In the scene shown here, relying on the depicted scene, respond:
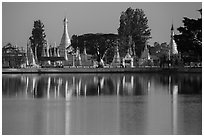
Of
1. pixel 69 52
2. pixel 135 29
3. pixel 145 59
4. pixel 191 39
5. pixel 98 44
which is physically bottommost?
pixel 145 59

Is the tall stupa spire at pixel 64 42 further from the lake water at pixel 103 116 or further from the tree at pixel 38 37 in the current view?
the lake water at pixel 103 116

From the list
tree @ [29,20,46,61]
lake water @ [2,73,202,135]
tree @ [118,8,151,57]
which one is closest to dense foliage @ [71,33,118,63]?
tree @ [118,8,151,57]

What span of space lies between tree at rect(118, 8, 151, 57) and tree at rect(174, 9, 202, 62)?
33.7ft

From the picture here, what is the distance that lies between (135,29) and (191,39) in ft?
38.0

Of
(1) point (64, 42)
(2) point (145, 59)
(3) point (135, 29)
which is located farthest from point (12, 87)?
(1) point (64, 42)

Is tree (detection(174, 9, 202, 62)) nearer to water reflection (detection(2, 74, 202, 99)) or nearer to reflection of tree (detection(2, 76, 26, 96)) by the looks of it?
water reflection (detection(2, 74, 202, 99))

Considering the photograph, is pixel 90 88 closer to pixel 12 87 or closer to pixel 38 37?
pixel 12 87

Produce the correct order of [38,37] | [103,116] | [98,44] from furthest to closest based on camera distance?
1. [38,37]
2. [98,44]
3. [103,116]

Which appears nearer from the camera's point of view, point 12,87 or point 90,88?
point 90,88

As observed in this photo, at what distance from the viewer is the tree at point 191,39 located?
839 inches

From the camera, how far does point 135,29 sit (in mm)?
32844

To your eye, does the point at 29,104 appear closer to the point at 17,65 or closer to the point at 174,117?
the point at 174,117

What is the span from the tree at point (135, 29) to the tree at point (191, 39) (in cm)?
1027

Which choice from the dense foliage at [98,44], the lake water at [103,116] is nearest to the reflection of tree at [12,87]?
the lake water at [103,116]
